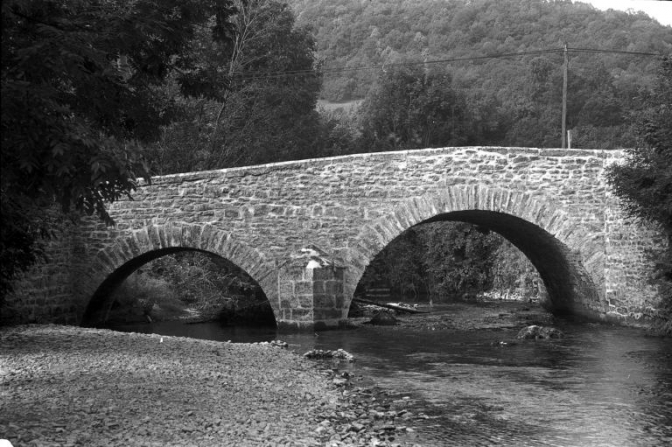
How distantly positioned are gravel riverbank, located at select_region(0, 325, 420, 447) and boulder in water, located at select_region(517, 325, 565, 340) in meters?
4.44

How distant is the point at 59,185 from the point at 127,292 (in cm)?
1242

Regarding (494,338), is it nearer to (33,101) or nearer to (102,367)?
(102,367)

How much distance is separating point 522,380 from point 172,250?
734cm

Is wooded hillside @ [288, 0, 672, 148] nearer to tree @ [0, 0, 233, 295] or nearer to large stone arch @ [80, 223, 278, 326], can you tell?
large stone arch @ [80, 223, 278, 326]

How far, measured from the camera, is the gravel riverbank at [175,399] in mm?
5398

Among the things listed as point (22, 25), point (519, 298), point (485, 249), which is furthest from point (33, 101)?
point (485, 249)

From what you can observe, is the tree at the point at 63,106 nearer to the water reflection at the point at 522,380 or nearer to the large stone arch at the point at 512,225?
the water reflection at the point at 522,380

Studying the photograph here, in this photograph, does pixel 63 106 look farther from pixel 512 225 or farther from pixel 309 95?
pixel 309 95

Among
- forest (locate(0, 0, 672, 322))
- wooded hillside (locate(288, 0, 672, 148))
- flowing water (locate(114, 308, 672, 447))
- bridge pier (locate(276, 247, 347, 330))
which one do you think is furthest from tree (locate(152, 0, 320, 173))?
flowing water (locate(114, 308, 672, 447))

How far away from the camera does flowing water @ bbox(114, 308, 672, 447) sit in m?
6.63

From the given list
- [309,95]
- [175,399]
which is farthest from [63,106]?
[309,95]

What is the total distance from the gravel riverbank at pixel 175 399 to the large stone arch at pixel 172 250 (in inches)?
151

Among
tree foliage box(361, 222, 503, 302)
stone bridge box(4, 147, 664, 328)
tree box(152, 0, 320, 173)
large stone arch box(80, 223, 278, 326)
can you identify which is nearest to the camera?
stone bridge box(4, 147, 664, 328)

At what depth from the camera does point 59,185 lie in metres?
4.72
